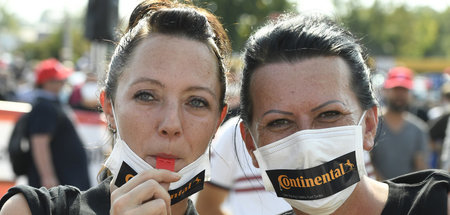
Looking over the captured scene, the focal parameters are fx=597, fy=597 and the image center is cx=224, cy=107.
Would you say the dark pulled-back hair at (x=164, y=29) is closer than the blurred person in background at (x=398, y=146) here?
Yes

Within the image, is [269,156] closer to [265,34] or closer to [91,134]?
[265,34]

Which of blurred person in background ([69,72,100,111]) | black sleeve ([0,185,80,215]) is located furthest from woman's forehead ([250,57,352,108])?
blurred person in background ([69,72,100,111])

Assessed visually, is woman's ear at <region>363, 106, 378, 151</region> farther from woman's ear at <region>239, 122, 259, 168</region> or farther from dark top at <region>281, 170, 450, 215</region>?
woman's ear at <region>239, 122, 259, 168</region>

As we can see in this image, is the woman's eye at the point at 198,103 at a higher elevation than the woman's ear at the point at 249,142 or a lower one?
higher

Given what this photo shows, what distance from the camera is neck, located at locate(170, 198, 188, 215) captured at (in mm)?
2701

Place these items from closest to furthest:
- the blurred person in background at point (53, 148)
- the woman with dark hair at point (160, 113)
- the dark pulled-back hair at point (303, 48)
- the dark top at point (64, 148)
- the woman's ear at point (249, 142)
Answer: the woman with dark hair at point (160, 113), the dark pulled-back hair at point (303, 48), the woman's ear at point (249, 142), the blurred person in background at point (53, 148), the dark top at point (64, 148)

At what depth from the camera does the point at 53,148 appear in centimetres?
704

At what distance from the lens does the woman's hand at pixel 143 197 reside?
218 centimetres

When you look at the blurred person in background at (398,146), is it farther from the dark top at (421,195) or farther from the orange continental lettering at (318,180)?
the orange continental lettering at (318,180)

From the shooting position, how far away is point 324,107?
8.55 feet

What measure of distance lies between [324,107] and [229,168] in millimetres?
1825

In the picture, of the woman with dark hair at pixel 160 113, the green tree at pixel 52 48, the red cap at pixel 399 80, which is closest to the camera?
the woman with dark hair at pixel 160 113

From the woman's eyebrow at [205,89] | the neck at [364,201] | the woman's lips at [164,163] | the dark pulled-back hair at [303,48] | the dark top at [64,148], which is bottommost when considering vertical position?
the dark top at [64,148]

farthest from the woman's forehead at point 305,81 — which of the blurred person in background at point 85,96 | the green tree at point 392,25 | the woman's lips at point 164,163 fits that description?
the green tree at point 392,25
